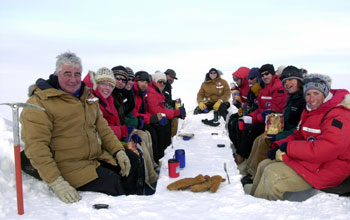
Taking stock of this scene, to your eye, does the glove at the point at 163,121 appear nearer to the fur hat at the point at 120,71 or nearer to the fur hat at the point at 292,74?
the fur hat at the point at 120,71

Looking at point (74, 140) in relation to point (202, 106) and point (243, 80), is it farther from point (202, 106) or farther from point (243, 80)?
point (202, 106)

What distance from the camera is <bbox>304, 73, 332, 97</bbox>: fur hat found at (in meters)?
2.74

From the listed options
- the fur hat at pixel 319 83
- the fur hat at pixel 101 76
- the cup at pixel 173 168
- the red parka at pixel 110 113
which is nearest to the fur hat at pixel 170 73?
the red parka at pixel 110 113

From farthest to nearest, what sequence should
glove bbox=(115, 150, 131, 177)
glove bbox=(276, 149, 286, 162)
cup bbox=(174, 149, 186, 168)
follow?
cup bbox=(174, 149, 186, 168), glove bbox=(115, 150, 131, 177), glove bbox=(276, 149, 286, 162)

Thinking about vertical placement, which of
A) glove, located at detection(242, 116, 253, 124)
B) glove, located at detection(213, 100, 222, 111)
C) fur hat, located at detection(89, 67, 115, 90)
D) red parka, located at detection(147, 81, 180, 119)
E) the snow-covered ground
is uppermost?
fur hat, located at detection(89, 67, 115, 90)

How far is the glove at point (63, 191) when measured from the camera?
233 cm

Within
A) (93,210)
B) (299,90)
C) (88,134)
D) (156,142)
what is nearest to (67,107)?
(88,134)

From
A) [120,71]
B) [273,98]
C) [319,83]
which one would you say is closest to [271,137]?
[273,98]

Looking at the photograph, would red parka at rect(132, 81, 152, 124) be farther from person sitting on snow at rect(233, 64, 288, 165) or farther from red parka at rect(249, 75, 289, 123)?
red parka at rect(249, 75, 289, 123)

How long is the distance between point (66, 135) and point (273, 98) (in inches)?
137

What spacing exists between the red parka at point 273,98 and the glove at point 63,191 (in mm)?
3468

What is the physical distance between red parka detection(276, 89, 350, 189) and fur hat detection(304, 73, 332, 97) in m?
0.09

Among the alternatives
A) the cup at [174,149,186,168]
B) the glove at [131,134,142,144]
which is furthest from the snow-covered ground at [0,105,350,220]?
the glove at [131,134,142,144]

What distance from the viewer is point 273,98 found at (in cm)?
469
